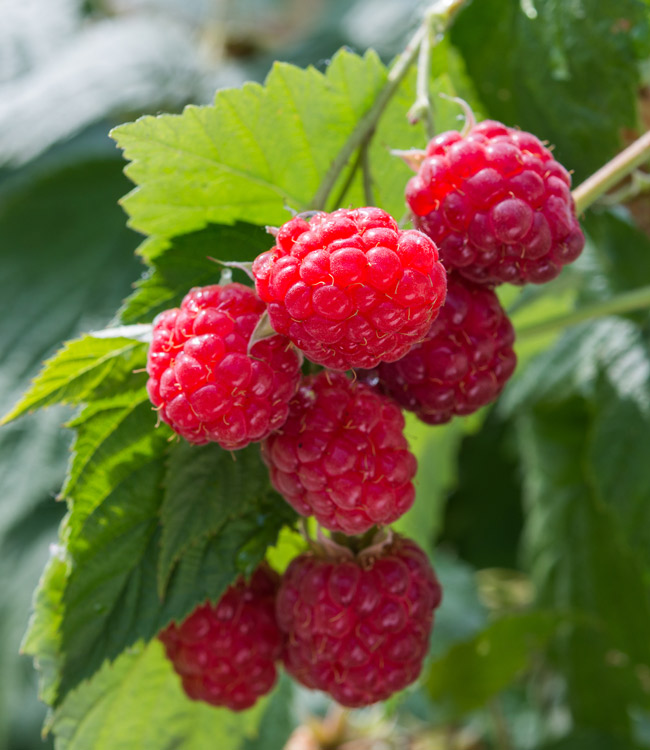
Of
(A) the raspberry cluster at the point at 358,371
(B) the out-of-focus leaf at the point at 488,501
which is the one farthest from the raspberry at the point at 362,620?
(B) the out-of-focus leaf at the point at 488,501

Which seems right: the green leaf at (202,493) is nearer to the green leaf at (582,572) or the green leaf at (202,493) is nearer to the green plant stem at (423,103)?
the green plant stem at (423,103)

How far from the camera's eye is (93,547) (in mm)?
664

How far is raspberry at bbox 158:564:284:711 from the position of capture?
722 mm

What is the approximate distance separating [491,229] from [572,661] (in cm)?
84

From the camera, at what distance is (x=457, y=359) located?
622mm

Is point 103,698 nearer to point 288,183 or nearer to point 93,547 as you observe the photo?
point 93,547

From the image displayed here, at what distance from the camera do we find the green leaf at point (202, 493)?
0.64 metres

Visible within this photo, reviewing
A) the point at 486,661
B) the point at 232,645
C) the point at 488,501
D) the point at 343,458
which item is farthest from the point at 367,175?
the point at 488,501

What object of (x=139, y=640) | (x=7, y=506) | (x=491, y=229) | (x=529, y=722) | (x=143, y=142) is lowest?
(x=529, y=722)

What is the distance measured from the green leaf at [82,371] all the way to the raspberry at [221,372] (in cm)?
7

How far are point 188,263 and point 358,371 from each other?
165mm

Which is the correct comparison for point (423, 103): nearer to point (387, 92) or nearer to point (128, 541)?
point (387, 92)

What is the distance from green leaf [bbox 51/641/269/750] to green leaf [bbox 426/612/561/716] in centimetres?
41

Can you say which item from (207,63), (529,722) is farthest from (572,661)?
(207,63)
